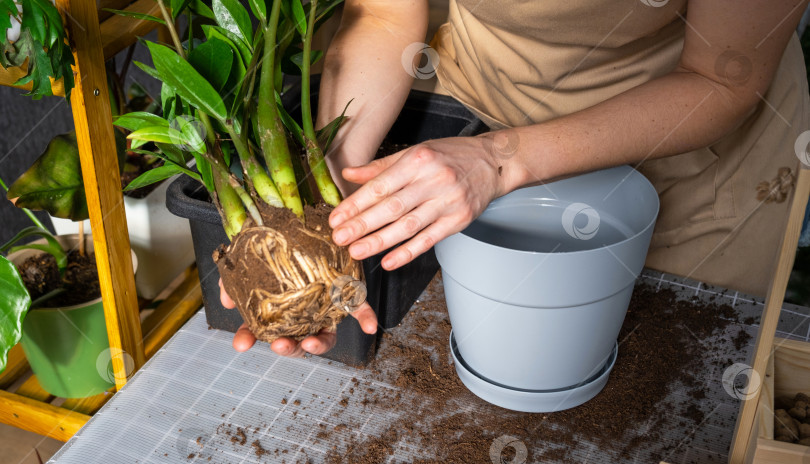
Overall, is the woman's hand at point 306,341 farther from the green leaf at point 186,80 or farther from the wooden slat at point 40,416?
the wooden slat at point 40,416

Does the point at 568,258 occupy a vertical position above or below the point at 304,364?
above

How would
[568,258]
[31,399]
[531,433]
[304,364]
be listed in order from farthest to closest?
[31,399] < [304,364] < [531,433] < [568,258]

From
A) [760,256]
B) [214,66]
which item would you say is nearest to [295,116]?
[214,66]

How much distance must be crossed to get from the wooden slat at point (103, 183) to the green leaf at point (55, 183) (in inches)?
4.0

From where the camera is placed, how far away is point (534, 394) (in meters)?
0.72

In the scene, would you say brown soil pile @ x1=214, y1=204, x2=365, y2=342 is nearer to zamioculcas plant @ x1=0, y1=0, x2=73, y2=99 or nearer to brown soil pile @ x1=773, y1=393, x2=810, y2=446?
zamioculcas plant @ x1=0, y1=0, x2=73, y2=99

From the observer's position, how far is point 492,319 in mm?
669

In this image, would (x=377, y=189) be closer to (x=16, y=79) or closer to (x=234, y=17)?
(x=234, y=17)

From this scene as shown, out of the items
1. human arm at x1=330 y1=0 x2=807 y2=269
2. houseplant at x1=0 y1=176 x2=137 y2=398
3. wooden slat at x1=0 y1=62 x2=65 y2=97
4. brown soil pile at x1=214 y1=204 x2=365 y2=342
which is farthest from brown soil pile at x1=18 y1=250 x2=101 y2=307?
human arm at x1=330 y1=0 x2=807 y2=269

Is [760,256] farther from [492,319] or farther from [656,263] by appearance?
[492,319]

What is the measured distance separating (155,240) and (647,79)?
836 millimetres

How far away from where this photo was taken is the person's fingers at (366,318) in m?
0.67

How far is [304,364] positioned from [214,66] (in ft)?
1.20

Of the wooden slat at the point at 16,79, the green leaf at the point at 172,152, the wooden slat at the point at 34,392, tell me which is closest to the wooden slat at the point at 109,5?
the wooden slat at the point at 16,79
